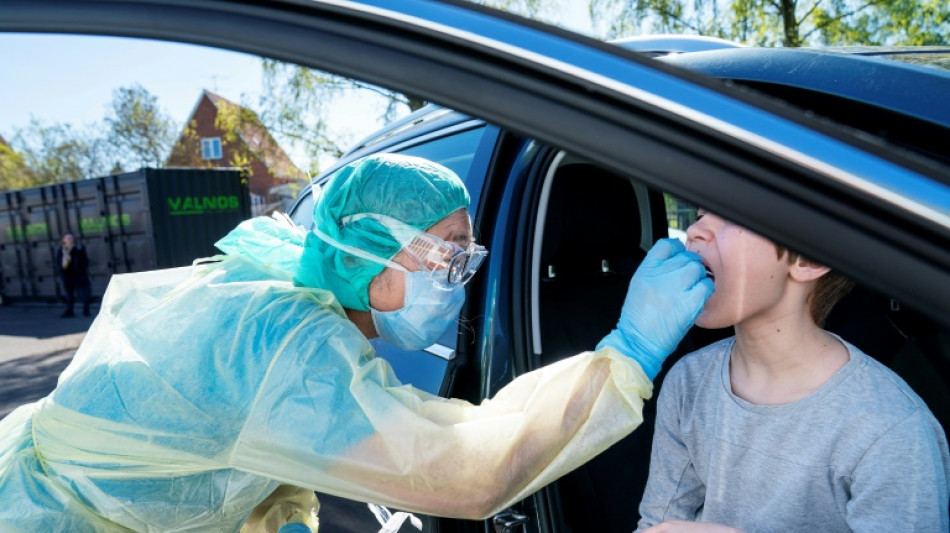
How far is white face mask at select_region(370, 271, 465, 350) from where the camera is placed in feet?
5.41

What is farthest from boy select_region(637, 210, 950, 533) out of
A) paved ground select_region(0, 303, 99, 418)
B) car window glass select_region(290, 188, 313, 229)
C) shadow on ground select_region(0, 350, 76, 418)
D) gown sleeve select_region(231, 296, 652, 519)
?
shadow on ground select_region(0, 350, 76, 418)

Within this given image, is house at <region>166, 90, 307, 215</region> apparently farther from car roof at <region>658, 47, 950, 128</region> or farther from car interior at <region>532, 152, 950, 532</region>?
car roof at <region>658, 47, 950, 128</region>

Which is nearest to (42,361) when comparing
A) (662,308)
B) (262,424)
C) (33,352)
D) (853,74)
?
(33,352)

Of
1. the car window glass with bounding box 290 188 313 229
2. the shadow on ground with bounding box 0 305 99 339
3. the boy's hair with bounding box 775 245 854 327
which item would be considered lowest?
the shadow on ground with bounding box 0 305 99 339

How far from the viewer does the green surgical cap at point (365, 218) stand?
5.29 ft

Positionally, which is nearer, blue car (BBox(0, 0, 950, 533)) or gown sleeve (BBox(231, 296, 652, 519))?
blue car (BBox(0, 0, 950, 533))

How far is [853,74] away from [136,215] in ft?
47.1

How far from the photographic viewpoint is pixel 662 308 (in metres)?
1.33

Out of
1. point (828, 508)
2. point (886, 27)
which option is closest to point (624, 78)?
point (828, 508)

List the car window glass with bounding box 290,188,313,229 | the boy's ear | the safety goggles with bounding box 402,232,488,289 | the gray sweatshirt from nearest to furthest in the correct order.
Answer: the gray sweatshirt < the boy's ear < the safety goggles with bounding box 402,232,488,289 < the car window glass with bounding box 290,188,313,229

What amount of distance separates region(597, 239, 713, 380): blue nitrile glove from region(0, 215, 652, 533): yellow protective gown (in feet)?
0.39

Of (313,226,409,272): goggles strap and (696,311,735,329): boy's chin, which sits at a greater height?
(313,226,409,272): goggles strap

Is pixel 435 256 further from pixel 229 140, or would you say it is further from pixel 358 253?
pixel 229 140

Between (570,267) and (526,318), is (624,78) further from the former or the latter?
(570,267)
